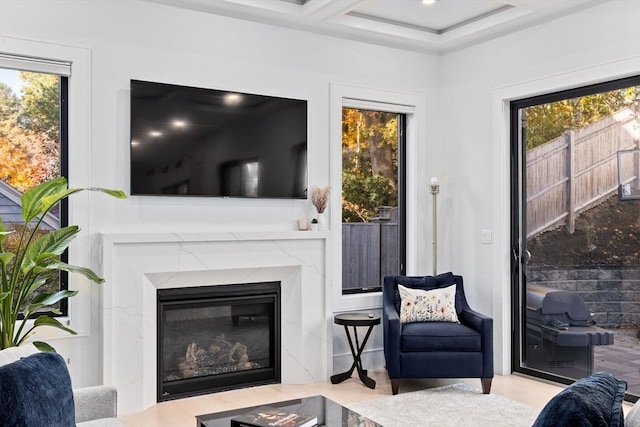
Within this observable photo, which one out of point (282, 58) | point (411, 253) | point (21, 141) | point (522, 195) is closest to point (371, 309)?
point (411, 253)

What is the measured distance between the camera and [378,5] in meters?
4.54

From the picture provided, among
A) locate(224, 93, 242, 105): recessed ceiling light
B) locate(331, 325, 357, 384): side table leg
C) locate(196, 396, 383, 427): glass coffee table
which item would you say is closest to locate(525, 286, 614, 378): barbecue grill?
locate(331, 325, 357, 384): side table leg

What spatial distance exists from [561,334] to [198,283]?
8.85ft

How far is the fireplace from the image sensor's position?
165 inches

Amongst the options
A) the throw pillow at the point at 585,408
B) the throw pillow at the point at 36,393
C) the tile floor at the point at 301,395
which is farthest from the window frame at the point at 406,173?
the throw pillow at the point at 585,408

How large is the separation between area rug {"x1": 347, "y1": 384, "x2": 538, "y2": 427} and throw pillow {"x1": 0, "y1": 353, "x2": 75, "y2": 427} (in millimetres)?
2009

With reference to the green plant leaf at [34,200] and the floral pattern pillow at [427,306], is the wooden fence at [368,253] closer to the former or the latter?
the floral pattern pillow at [427,306]

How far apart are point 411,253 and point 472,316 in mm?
1022

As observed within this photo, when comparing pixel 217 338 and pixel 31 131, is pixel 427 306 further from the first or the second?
pixel 31 131

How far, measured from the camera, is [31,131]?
12.5 feet

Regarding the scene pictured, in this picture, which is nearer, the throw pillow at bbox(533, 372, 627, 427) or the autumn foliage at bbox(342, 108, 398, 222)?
the throw pillow at bbox(533, 372, 627, 427)

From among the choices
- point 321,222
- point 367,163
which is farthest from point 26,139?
point 367,163

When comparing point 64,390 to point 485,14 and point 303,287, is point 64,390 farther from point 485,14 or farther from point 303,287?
point 485,14

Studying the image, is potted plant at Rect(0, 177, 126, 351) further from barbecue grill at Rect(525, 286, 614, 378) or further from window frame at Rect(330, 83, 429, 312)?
barbecue grill at Rect(525, 286, 614, 378)
